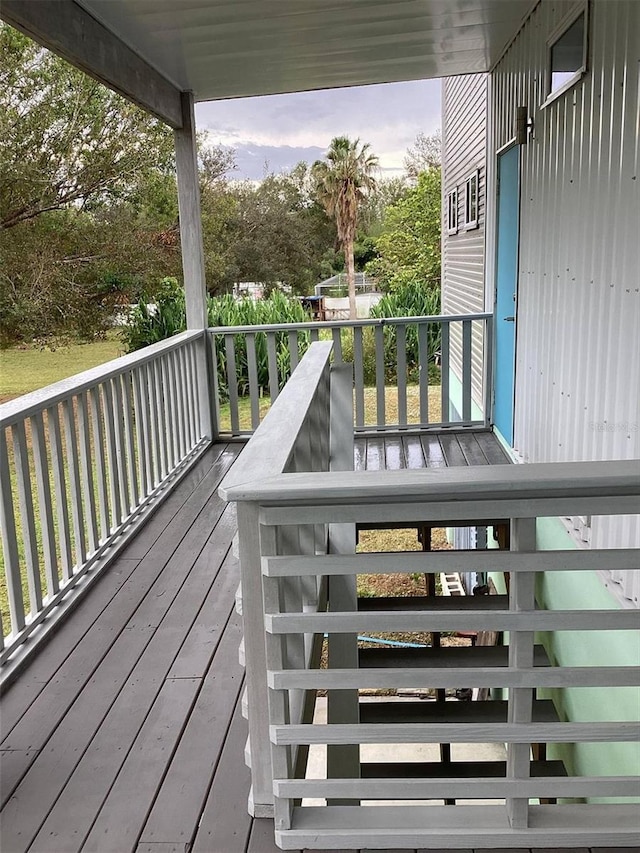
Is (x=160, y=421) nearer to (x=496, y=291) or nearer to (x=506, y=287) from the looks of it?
(x=506, y=287)

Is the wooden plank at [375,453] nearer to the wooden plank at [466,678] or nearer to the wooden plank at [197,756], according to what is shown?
the wooden plank at [197,756]

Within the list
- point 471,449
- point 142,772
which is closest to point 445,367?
point 471,449

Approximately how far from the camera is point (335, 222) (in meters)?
19.7

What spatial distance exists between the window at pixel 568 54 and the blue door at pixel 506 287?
0.93 meters

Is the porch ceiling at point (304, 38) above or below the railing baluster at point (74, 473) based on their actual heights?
above

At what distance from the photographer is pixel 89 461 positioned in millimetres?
3434

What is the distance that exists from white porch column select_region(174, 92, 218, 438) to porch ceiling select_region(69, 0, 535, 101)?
349 millimetres

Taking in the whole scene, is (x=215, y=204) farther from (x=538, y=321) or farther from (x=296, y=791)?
(x=296, y=791)

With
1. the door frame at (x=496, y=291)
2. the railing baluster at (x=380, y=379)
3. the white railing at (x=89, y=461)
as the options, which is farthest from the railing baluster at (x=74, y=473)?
the railing baluster at (x=380, y=379)

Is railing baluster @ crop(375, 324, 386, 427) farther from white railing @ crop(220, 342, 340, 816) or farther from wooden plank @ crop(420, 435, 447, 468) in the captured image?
white railing @ crop(220, 342, 340, 816)

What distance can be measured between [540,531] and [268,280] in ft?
53.5

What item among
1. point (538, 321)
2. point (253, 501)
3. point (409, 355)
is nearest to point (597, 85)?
point (538, 321)

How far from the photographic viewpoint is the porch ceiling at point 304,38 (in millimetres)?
3975

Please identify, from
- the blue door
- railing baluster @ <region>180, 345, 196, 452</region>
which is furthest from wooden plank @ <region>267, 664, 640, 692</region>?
railing baluster @ <region>180, 345, 196, 452</region>
